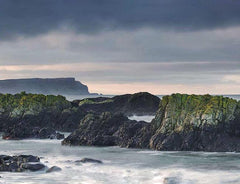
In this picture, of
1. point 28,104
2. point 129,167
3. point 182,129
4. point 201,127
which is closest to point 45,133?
point 28,104

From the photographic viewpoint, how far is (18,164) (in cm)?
2936

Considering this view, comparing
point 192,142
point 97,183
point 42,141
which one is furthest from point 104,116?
point 97,183

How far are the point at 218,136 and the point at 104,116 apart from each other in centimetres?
1182

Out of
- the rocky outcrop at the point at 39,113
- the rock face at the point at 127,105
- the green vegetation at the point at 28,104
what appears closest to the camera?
the rocky outcrop at the point at 39,113

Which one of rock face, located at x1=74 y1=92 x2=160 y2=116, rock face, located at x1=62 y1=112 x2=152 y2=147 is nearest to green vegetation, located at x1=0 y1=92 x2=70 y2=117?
rock face, located at x1=74 y1=92 x2=160 y2=116

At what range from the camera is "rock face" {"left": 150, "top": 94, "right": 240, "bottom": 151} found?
123 feet

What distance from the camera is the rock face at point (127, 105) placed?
7656cm

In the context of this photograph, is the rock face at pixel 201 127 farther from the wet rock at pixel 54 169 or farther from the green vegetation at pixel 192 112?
the wet rock at pixel 54 169

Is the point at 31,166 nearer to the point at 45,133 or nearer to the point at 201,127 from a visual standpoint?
the point at 201,127

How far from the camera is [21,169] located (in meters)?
28.8

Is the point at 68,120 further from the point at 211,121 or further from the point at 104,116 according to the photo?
the point at 211,121

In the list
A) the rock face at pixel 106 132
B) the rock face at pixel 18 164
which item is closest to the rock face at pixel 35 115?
the rock face at pixel 106 132

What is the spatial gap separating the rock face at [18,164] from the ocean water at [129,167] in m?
0.63

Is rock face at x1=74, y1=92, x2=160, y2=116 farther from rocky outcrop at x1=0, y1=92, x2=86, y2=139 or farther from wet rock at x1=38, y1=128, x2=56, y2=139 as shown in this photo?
wet rock at x1=38, y1=128, x2=56, y2=139
